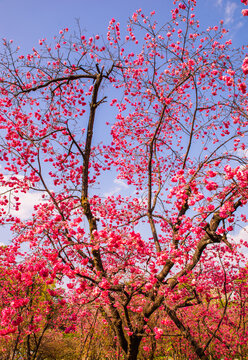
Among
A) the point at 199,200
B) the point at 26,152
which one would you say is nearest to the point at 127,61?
the point at 26,152

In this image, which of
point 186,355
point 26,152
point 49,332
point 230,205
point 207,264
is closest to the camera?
point 230,205

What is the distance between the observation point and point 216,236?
5.09 metres

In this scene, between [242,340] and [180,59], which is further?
[242,340]

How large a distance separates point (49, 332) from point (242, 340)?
1086 cm

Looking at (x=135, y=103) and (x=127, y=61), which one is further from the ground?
(x=127, y=61)

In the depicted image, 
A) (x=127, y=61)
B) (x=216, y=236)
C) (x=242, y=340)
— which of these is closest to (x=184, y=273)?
(x=216, y=236)

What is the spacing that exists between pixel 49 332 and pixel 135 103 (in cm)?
1387

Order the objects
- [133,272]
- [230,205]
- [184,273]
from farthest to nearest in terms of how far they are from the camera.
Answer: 1. [133,272]
2. [184,273]
3. [230,205]

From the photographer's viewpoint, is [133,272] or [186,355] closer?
[133,272]

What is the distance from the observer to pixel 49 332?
14.2m

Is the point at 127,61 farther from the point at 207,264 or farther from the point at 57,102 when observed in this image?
the point at 207,264

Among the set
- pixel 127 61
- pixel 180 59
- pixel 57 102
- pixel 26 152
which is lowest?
pixel 26 152

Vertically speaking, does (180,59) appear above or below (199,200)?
above

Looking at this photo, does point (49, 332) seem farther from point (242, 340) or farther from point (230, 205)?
point (230, 205)
